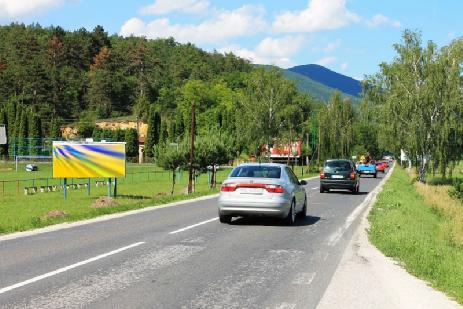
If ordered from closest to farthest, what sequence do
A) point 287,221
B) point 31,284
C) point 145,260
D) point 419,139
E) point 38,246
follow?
point 31,284, point 145,260, point 38,246, point 287,221, point 419,139

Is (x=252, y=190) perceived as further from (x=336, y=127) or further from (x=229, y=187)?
(x=336, y=127)

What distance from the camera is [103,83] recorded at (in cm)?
13200

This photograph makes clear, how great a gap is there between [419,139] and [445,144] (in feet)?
6.39

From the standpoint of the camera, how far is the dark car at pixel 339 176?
100ft

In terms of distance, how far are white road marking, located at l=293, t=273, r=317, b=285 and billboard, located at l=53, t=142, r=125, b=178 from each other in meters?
27.6

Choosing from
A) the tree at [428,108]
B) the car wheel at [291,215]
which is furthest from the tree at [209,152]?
the car wheel at [291,215]

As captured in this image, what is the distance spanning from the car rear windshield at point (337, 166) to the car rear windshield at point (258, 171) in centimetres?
1545

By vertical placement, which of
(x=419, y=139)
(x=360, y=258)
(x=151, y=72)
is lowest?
(x=360, y=258)

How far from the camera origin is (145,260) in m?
9.56

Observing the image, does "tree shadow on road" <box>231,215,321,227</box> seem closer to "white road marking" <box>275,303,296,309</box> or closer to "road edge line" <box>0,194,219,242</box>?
"road edge line" <box>0,194,219,242</box>

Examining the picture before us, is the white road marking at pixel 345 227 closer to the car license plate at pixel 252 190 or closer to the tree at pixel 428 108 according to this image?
the car license plate at pixel 252 190

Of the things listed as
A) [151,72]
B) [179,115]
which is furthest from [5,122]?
[151,72]

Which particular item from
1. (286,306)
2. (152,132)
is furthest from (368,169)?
(286,306)

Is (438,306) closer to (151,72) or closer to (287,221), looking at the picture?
(287,221)
